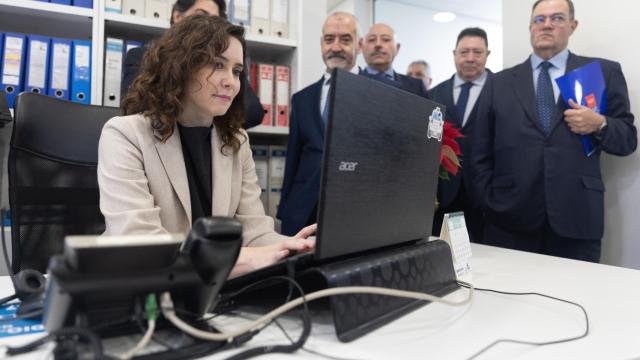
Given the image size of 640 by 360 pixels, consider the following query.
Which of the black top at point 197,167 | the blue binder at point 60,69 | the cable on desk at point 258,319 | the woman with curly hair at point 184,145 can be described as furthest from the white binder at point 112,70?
the cable on desk at point 258,319

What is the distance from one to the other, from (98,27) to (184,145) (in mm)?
1114

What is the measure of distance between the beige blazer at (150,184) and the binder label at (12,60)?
110 centimetres

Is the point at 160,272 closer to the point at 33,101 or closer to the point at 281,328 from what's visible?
the point at 281,328

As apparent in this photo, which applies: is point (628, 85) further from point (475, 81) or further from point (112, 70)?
point (112, 70)

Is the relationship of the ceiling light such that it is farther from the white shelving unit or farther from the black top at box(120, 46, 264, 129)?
the black top at box(120, 46, 264, 129)

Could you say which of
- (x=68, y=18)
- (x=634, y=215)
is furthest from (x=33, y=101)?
(x=634, y=215)

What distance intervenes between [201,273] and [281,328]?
18cm

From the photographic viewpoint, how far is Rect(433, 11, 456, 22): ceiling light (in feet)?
17.6

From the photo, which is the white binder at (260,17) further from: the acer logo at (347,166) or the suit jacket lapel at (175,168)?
the acer logo at (347,166)

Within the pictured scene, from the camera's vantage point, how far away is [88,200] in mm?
1294

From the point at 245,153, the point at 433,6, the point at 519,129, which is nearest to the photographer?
the point at 245,153

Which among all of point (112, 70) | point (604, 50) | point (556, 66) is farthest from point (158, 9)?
point (604, 50)

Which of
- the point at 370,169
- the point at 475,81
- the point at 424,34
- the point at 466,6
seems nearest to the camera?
the point at 370,169

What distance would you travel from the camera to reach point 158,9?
2068mm
